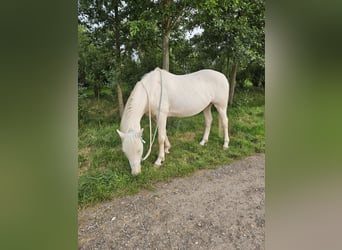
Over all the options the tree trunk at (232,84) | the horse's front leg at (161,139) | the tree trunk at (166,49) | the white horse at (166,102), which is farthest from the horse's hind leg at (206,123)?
the tree trunk at (166,49)

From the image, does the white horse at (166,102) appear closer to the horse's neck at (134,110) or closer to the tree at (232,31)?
the horse's neck at (134,110)

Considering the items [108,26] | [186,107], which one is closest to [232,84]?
[186,107]

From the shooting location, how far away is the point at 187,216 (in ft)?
4.22

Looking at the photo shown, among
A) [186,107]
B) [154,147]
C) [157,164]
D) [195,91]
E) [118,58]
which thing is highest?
[118,58]

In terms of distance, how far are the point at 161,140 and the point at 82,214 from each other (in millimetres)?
651

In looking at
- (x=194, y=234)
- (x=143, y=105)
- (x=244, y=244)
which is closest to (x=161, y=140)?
(x=143, y=105)

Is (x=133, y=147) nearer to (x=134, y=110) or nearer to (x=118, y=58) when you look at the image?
(x=134, y=110)

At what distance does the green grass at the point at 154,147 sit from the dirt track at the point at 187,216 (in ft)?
0.24

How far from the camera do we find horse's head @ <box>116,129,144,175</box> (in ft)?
4.28

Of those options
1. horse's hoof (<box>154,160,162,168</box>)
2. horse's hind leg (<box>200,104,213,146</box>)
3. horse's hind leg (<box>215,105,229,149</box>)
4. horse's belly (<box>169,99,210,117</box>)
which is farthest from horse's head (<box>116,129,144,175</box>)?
horse's hind leg (<box>215,105,229,149</box>)

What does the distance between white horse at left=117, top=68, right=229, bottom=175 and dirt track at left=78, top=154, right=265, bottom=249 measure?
0.74 feet

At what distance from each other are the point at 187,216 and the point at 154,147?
0.49 meters

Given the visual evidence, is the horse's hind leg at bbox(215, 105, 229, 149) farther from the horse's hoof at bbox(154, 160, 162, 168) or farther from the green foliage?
the horse's hoof at bbox(154, 160, 162, 168)
